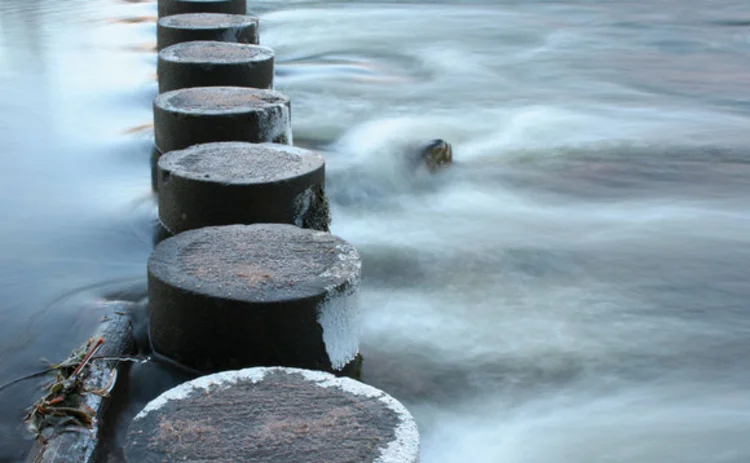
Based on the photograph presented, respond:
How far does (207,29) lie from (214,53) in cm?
107

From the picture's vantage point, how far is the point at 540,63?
34.4 feet

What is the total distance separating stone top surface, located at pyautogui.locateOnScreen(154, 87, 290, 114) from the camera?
502 centimetres

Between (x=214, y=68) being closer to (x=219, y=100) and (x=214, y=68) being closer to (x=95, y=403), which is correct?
(x=219, y=100)

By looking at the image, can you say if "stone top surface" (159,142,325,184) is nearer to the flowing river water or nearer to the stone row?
the stone row

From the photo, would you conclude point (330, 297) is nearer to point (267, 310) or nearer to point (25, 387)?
point (267, 310)

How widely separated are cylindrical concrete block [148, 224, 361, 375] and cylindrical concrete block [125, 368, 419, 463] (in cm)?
34

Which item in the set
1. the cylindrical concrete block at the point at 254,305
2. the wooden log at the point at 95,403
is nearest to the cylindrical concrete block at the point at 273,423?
the cylindrical concrete block at the point at 254,305

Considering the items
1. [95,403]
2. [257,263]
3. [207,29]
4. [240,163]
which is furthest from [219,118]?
[207,29]

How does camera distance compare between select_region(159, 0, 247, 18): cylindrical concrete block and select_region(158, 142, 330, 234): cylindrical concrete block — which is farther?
select_region(159, 0, 247, 18): cylindrical concrete block

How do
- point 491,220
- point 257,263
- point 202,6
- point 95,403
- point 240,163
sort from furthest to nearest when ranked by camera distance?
point 202,6
point 491,220
point 240,163
point 257,263
point 95,403

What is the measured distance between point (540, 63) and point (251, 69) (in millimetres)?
5078

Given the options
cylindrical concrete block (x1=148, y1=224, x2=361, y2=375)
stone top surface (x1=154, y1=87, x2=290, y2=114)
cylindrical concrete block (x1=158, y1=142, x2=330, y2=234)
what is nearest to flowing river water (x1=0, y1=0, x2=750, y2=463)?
cylindrical concrete block (x1=148, y1=224, x2=361, y2=375)

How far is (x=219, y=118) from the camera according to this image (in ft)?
16.1

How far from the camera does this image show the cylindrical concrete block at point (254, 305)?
3.00 m
